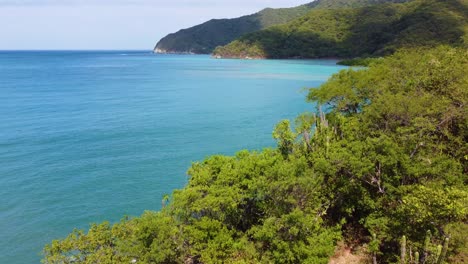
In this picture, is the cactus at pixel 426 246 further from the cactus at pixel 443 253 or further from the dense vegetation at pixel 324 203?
the cactus at pixel 443 253

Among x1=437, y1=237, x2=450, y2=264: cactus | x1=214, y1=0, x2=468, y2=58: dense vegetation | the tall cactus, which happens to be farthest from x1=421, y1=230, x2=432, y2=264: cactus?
x1=214, y1=0, x2=468, y2=58: dense vegetation

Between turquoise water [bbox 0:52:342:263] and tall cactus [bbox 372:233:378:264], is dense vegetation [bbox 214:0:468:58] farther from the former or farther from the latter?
tall cactus [bbox 372:233:378:264]

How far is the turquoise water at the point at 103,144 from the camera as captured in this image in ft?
93.1

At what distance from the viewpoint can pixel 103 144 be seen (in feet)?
145

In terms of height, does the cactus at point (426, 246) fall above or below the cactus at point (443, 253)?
below

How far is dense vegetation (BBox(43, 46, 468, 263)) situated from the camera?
17.2 metres

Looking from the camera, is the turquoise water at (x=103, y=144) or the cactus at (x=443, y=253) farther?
the turquoise water at (x=103, y=144)

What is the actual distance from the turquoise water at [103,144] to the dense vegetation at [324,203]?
25.8 ft

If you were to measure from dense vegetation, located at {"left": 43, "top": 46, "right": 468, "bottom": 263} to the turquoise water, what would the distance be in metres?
7.86

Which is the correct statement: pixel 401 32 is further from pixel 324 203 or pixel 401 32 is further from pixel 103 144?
pixel 324 203

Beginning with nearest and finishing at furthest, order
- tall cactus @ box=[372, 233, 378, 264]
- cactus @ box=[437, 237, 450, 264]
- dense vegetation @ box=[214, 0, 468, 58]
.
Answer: cactus @ box=[437, 237, 450, 264] → tall cactus @ box=[372, 233, 378, 264] → dense vegetation @ box=[214, 0, 468, 58]

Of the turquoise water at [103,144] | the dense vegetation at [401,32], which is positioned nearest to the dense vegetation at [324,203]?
the turquoise water at [103,144]

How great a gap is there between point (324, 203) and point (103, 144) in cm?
3195

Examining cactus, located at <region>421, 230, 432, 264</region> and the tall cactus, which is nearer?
cactus, located at <region>421, 230, 432, 264</region>
